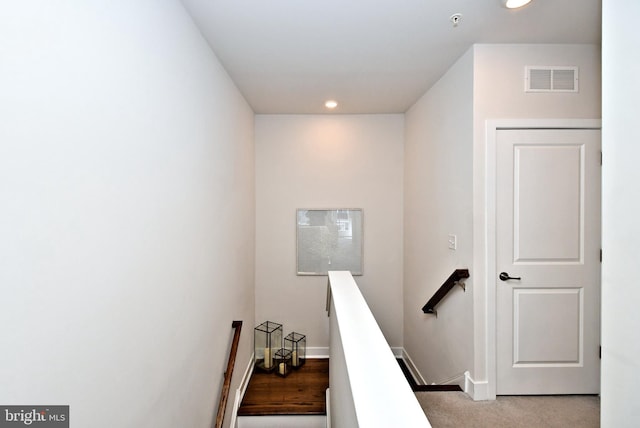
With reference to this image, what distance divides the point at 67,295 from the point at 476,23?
247cm

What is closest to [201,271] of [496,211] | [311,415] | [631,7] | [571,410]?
[311,415]

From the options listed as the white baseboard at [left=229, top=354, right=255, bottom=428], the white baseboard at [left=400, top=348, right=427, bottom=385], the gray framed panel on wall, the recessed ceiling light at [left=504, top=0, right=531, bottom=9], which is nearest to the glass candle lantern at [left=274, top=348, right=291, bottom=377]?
the white baseboard at [left=229, top=354, right=255, bottom=428]

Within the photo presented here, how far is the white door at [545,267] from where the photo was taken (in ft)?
7.14

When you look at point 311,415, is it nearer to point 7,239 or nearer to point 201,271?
point 201,271

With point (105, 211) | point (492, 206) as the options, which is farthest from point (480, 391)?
point (105, 211)

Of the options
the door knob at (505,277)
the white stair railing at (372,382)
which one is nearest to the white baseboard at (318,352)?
the door knob at (505,277)

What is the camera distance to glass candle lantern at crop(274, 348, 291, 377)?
3.44 meters

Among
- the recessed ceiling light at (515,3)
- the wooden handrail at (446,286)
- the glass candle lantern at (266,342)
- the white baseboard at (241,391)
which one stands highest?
the recessed ceiling light at (515,3)

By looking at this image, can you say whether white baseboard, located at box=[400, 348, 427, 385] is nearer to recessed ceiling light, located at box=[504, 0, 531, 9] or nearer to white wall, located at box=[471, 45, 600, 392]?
white wall, located at box=[471, 45, 600, 392]

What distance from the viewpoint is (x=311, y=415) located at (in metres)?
2.91

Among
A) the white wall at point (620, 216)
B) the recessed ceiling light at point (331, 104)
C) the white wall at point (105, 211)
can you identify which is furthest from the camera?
the recessed ceiling light at point (331, 104)

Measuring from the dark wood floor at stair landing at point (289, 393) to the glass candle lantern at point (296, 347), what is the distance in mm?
81

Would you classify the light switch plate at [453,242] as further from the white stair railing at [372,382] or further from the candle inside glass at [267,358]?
the candle inside glass at [267,358]

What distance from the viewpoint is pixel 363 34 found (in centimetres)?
203
